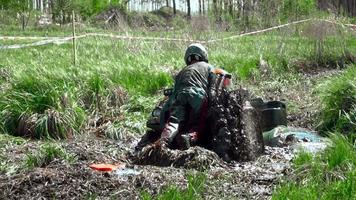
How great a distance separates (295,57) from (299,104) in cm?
491

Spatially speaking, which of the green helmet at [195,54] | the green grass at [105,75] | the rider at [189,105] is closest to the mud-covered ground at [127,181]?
the rider at [189,105]

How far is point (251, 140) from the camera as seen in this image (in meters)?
8.02

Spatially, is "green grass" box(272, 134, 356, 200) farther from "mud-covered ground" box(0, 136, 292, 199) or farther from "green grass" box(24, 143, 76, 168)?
"green grass" box(24, 143, 76, 168)

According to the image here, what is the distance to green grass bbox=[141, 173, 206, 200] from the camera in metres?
5.37

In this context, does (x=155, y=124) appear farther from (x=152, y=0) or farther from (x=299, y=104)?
(x=152, y=0)

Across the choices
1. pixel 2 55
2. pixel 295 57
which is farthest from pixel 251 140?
pixel 2 55

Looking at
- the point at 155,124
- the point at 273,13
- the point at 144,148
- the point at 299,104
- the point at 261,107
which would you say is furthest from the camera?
the point at 273,13

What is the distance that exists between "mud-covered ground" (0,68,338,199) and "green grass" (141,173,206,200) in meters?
0.08

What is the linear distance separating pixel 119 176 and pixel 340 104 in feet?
14.4

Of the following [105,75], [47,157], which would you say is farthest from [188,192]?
[105,75]

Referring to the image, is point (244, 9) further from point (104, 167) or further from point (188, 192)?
point (188, 192)

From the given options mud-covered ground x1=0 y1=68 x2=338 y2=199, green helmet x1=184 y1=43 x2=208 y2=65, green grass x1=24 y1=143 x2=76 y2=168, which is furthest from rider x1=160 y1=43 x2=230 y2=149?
green grass x1=24 y1=143 x2=76 y2=168

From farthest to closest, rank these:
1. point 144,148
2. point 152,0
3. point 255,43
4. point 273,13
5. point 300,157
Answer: point 152,0 → point 273,13 → point 255,43 → point 144,148 → point 300,157

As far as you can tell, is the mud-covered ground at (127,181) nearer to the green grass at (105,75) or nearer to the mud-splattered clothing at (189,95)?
Result: the mud-splattered clothing at (189,95)
